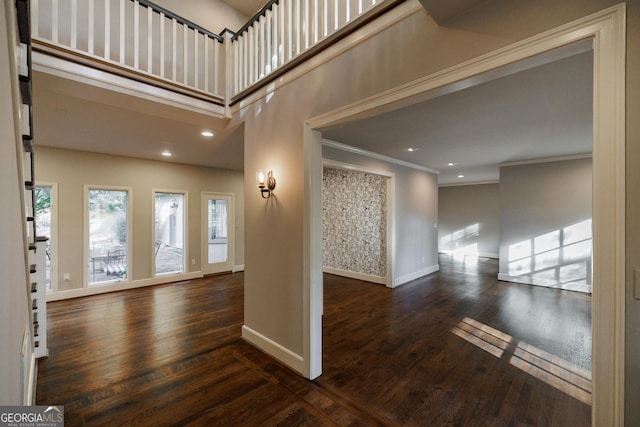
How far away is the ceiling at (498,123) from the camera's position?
2326 mm

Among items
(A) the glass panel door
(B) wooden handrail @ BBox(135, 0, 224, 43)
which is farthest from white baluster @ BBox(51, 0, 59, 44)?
(A) the glass panel door

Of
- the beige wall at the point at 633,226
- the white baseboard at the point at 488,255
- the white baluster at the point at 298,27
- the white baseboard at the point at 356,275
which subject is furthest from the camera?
the white baseboard at the point at 488,255

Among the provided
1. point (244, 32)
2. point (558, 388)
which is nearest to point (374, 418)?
point (558, 388)

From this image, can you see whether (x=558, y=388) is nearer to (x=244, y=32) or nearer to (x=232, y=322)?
(x=232, y=322)

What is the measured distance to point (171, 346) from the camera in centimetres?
307

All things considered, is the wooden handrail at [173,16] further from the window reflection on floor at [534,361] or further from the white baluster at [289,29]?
the window reflection on floor at [534,361]

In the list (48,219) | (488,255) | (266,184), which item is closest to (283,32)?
(266,184)

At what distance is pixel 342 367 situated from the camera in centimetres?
265

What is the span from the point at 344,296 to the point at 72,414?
370 cm

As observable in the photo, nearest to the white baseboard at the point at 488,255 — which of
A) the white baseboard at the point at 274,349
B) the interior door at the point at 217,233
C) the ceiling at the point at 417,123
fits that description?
the ceiling at the point at 417,123

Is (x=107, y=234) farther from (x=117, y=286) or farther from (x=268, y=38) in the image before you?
(x=268, y=38)

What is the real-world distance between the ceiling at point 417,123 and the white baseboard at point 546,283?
257cm

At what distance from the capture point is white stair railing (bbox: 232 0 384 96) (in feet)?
7.87

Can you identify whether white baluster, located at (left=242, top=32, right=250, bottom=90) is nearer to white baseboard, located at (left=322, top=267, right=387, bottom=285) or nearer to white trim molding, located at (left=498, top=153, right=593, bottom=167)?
white baseboard, located at (left=322, top=267, right=387, bottom=285)
